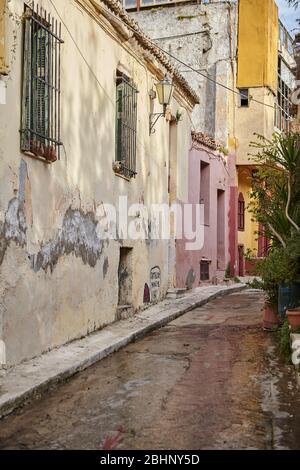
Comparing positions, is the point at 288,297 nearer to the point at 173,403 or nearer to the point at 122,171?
the point at 122,171

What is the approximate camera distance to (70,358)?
7.75 m

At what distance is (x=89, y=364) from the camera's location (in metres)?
7.86

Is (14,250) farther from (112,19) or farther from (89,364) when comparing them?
(112,19)

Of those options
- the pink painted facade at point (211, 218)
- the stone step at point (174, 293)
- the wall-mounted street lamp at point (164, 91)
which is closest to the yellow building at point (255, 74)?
the pink painted facade at point (211, 218)

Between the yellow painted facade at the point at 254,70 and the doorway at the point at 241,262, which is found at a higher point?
the yellow painted facade at the point at 254,70

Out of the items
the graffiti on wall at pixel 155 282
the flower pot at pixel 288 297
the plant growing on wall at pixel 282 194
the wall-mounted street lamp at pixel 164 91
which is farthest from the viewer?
the graffiti on wall at pixel 155 282

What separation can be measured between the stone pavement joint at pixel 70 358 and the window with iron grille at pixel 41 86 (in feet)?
7.99

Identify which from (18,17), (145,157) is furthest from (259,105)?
(18,17)

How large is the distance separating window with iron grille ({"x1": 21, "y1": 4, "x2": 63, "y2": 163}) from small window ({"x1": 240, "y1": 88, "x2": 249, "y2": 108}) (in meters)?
14.2

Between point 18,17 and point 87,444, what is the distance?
15.7 feet

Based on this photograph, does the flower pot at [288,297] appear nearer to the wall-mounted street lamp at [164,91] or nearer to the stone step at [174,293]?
the wall-mounted street lamp at [164,91]

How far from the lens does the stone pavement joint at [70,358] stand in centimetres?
607

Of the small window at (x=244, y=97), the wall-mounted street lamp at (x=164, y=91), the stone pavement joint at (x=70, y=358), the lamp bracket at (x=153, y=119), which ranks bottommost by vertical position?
the stone pavement joint at (x=70, y=358)

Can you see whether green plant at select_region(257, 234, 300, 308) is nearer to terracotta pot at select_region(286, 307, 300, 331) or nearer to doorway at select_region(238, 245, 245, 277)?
terracotta pot at select_region(286, 307, 300, 331)
